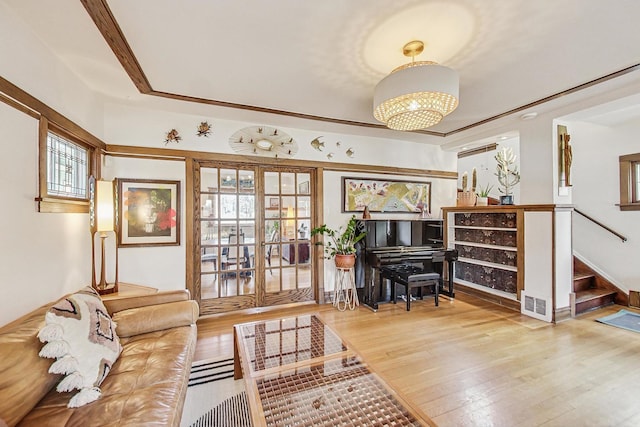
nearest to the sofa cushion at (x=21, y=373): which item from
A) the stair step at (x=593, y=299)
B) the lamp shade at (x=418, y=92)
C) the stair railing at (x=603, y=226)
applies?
the lamp shade at (x=418, y=92)

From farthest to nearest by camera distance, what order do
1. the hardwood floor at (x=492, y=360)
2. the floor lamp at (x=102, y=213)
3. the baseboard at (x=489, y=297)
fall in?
1. the baseboard at (x=489, y=297)
2. the floor lamp at (x=102, y=213)
3. the hardwood floor at (x=492, y=360)

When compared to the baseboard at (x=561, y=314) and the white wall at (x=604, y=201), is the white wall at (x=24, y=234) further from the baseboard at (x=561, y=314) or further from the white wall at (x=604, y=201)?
the white wall at (x=604, y=201)

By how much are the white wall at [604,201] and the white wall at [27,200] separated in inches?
236

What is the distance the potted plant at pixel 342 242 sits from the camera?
3668 mm

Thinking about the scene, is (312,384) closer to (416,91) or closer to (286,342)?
(286,342)

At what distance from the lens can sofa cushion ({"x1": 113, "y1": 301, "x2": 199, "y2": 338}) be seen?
2.01 metres

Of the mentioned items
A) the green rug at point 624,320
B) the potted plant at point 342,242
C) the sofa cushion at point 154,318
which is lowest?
the green rug at point 624,320

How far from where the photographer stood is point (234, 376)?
7.07ft

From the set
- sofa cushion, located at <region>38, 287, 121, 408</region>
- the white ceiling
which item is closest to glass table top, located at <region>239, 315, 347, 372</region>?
sofa cushion, located at <region>38, 287, 121, 408</region>

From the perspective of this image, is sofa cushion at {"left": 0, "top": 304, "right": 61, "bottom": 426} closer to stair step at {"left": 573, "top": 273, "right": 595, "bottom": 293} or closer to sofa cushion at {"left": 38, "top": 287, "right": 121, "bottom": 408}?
sofa cushion at {"left": 38, "top": 287, "right": 121, "bottom": 408}

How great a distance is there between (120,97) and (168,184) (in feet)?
3.18

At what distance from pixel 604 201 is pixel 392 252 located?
339cm

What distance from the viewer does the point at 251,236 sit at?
12.0ft

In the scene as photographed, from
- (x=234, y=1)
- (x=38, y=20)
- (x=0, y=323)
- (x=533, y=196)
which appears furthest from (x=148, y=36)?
(x=533, y=196)
